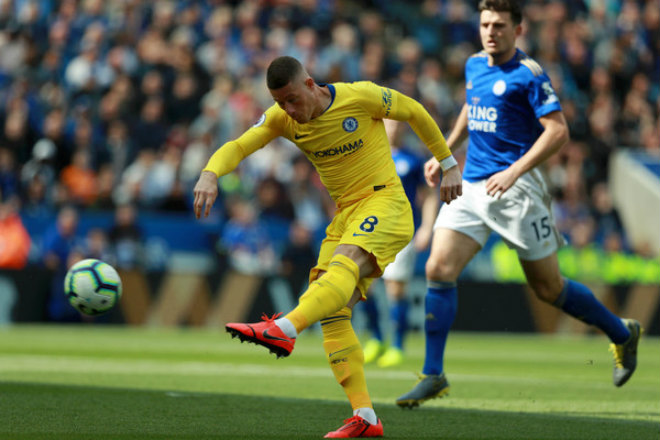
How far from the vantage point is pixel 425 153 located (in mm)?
18531

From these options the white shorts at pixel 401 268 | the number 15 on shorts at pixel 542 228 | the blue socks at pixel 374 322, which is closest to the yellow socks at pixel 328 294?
the number 15 on shorts at pixel 542 228

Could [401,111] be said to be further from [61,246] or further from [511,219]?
[61,246]

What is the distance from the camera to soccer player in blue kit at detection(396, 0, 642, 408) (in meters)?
7.06

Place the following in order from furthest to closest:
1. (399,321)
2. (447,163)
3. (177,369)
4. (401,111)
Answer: (399,321), (177,369), (447,163), (401,111)

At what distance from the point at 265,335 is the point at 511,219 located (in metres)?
2.76

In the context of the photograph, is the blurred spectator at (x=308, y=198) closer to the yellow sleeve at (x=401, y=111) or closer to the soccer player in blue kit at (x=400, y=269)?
the soccer player in blue kit at (x=400, y=269)

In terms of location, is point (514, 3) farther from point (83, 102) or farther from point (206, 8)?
point (206, 8)

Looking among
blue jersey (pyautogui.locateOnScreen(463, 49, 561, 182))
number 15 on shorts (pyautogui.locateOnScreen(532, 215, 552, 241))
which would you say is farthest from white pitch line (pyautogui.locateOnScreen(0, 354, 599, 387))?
blue jersey (pyautogui.locateOnScreen(463, 49, 561, 182))

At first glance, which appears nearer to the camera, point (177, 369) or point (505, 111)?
point (505, 111)

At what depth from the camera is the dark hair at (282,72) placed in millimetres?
5418

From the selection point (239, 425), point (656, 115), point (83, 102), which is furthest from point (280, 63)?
point (656, 115)

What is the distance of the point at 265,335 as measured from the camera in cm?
491

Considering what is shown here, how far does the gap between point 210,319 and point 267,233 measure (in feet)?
5.03

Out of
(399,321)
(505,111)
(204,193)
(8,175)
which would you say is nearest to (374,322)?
(399,321)
